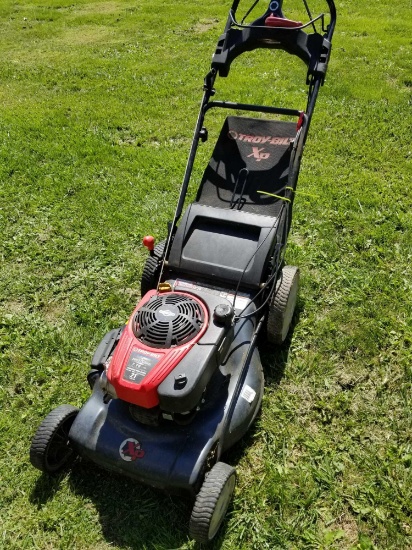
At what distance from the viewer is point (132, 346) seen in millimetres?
2590

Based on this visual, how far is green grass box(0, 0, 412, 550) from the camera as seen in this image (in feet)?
8.98

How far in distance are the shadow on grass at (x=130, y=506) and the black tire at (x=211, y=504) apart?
0.20 meters

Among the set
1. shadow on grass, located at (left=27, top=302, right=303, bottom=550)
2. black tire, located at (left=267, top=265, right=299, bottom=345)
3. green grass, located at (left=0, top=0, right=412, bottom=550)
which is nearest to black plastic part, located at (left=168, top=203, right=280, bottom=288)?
black tire, located at (left=267, top=265, right=299, bottom=345)

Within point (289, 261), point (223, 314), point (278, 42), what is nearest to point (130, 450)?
point (223, 314)

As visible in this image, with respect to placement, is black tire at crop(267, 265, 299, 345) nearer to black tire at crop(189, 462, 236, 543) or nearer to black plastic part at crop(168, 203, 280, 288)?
black plastic part at crop(168, 203, 280, 288)

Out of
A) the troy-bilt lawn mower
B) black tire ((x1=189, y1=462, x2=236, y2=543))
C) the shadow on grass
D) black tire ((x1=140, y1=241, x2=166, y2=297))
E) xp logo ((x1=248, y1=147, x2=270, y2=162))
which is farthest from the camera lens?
xp logo ((x1=248, y1=147, x2=270, y2=162))

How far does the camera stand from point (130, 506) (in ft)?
9.06

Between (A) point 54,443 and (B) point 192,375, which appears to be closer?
(B) point 192,375

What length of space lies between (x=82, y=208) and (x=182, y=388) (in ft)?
10.3

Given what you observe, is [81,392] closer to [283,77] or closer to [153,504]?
[153,504]

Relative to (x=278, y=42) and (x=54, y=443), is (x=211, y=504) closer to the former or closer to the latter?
(x=54, y=443)

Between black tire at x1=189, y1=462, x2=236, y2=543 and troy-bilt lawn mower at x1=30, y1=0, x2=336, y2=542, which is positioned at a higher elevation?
troy-bilt lawn mower at x1=30, y1=0, x2=336, y2=542

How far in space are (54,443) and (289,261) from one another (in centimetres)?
231

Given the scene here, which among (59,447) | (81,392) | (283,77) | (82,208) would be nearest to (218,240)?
(81,392)
